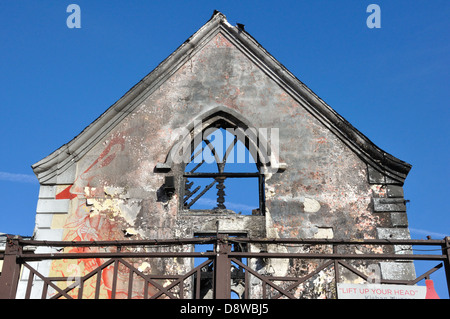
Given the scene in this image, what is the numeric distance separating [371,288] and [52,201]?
6610 millimetres

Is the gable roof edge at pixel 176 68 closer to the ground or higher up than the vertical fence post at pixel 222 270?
higher up

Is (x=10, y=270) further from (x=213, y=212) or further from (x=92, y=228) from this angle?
(x=213, y=212)

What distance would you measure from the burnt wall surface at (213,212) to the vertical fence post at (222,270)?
10.9 ft

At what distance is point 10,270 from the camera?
271 inches

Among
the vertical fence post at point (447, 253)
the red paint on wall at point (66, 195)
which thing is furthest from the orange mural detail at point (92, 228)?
the vertical fence post at point (447, 253)

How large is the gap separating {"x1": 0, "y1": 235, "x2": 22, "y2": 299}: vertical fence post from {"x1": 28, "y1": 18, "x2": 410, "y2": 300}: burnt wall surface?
3132 mm

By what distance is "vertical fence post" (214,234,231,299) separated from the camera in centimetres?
643

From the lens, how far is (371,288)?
650 cm

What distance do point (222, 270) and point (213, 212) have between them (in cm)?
378

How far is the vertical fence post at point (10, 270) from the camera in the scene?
6.75 m

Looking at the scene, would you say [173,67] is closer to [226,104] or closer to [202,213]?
[226,104]

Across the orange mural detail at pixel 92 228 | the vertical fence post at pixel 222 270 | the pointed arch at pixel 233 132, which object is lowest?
the vertical fence post at pixel 222 270

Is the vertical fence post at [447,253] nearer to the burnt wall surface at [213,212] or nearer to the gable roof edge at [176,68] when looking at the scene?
the burnt wall surface at [213,212]
